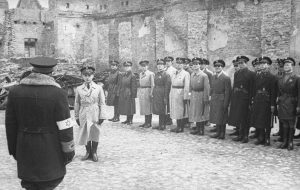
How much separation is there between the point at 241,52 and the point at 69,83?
8137mm

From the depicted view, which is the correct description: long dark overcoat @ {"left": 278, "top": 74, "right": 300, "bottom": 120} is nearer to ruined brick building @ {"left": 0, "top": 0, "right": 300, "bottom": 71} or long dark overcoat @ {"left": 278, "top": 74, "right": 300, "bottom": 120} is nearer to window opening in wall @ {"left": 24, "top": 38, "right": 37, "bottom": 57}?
ruined brick building @ {"left": 0, "top": 0, "right": 300, "bottom": 71}

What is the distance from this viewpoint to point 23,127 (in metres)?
3.50

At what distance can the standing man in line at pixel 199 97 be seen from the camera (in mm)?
8703

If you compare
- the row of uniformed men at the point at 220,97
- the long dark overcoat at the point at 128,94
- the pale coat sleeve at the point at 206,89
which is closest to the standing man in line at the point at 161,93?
the row of uniformed men at the point at 220,97

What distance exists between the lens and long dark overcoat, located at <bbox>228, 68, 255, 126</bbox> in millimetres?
7922

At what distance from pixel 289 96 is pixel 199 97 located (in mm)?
2266

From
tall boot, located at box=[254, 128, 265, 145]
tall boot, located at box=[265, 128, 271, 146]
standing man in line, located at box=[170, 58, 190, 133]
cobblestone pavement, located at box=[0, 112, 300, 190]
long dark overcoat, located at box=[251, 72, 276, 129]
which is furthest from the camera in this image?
standing man in line, located at box=[170, 58, 190, 133]

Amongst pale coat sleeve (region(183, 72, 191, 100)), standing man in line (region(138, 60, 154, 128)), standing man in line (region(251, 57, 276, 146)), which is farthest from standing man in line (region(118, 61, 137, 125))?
standing man in line (region(251, 57, 276, 146))

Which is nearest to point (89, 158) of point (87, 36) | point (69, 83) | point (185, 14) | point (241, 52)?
point (69, 83)

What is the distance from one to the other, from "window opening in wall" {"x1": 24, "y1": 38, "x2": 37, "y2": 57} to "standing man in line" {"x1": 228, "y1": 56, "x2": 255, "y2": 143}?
21.3 metres

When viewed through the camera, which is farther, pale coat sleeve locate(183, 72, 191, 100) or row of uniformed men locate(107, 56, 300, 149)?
pale coat sleeve locate(183, 72, 191, 100)

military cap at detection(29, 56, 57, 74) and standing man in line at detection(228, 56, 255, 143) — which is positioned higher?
military cap at detection(29, 56, 57, 74)

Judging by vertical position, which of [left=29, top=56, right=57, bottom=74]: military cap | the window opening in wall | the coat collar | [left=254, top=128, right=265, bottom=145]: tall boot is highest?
the window opening in wall

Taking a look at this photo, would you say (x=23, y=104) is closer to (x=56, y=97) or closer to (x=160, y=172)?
(x=56, y=97)
